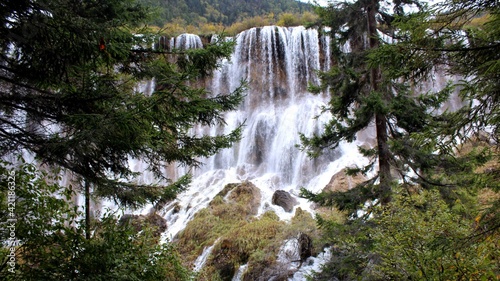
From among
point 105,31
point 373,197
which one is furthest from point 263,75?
point 105,31

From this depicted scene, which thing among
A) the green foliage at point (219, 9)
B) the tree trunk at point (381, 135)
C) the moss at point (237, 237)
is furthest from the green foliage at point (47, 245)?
the green foliage at point (219, 9)

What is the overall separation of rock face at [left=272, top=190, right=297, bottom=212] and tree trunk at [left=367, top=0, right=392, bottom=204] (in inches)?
314

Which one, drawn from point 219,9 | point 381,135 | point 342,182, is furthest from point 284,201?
point 219,9

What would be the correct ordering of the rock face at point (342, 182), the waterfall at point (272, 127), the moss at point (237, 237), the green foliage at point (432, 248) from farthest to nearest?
the waterfall at point (272, 127) < the rock face at point (342, 182) < the moss at point (237, 237) < the green foliage at point (432, 248)

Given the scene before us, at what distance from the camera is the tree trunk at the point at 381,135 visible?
20.4 feet

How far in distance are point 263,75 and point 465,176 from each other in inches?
802

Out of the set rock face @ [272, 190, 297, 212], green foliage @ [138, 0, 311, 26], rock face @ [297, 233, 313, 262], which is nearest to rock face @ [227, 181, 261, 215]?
rock face @ [272, 190, 297, 212]

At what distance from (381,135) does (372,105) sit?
3.65 feet

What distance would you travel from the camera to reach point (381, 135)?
6.60 metres

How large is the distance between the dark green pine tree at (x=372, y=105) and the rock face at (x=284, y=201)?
7.38m

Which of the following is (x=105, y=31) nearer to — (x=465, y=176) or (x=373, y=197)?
(x=373, y=197)

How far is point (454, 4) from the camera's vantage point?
317 cm

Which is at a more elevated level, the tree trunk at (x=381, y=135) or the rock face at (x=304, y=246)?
the tree trunk at (x=381, y=135)

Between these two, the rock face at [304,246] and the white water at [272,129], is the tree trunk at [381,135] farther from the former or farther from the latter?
the white water at [272,129]
